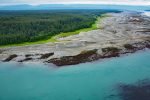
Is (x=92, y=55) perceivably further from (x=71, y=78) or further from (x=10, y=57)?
(x=10, y=57)

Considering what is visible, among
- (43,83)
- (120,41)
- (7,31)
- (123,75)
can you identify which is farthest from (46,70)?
(7,31)

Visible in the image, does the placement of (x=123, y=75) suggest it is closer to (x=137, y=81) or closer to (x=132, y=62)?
(x=137, y=81)

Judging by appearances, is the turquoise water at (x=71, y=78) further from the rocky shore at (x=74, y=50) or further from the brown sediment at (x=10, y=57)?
the rocky shore at (x=74, y=50)

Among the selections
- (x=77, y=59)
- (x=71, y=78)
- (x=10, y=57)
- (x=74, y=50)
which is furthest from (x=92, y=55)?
(x=10, y=57)

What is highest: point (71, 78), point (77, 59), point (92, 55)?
point (92, 55)

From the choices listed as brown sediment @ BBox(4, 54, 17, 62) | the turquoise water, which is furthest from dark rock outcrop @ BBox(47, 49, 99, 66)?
brown sediment @ BBox(4, 54, 17, 62)

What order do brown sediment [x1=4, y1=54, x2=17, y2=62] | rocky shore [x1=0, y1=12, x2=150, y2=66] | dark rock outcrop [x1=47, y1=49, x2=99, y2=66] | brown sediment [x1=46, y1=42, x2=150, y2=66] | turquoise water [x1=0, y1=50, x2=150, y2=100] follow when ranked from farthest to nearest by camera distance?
1. brown sediment [x1=4, y1=54, x2=17, y2=62]
2. rocky shore [x1=0, y1=12, x2=150, y2=66]
3. brown sediment [x1=46, y1=42, x2=150, y2=66]
4. dark rock outcrop [x1=47, y1=49, x2=99, y2=66]
5. turquoise water [x1=0, y1=50, x2=150, y2=100]

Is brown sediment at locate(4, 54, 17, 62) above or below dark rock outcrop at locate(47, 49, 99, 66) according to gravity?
below

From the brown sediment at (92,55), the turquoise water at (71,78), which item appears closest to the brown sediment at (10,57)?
the turquoise water at (71,78)

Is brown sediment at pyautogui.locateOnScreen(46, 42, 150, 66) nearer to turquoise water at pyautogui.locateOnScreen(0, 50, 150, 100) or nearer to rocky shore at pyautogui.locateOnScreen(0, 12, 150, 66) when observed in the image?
rocky shore at pyautogui.locateOnScreen(0, 12, 150, 66)
